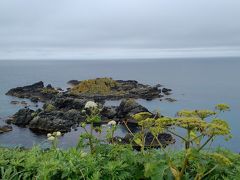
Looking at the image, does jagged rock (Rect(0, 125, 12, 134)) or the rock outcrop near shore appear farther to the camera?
the rock outcrop near shore

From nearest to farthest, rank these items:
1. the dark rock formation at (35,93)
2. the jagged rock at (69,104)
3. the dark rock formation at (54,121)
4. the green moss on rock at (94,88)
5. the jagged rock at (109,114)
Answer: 1. the dark rock formation at (54,121)
2. the jagged rock at (109,114)
3. the jagged rock at (69,104)
4. the dark rock formation at (35,93)
5. the green moss on rock at (94,88)

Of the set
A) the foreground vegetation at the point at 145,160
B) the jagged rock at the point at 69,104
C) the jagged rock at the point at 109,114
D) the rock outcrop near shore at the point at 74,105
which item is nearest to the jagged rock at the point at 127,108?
the rock outcrop near shore at the point at 74,105

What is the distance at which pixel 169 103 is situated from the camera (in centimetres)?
9544

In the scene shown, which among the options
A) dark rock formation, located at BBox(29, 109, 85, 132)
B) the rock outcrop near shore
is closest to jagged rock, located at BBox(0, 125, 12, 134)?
the rock outcrop near shore

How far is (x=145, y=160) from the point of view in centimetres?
657

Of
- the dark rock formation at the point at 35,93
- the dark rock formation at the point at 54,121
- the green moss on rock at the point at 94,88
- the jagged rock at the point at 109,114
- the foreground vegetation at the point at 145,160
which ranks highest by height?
the foreground vegetation at the point at 145,160

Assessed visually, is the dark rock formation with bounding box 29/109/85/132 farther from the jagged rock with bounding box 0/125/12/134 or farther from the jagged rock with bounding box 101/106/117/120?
the jagged rock with bounding box 101/106/117/120

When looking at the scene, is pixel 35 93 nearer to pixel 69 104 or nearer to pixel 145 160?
pixel 69 104

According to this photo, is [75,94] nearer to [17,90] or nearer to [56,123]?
[17,90]

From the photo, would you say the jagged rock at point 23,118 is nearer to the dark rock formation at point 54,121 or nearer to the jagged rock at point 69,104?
the dark rock formation at point 54,121

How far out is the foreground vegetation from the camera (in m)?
5.74

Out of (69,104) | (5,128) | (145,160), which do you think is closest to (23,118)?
(5,128)

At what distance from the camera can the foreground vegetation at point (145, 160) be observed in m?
5.74

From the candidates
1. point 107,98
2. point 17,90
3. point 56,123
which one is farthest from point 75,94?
point 56,123
